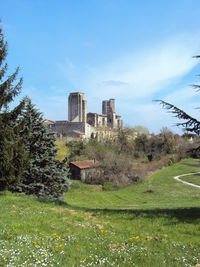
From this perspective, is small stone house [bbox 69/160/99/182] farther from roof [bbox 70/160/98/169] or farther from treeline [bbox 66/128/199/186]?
treeline [bbox 66/128/199/186]

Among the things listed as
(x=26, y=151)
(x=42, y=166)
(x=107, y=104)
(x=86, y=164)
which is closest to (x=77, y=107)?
(x=107, y=104)

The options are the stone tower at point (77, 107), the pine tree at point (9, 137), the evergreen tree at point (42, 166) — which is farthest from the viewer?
the stone tower at point (77, 107)

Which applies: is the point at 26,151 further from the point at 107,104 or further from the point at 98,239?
the point at 107,104

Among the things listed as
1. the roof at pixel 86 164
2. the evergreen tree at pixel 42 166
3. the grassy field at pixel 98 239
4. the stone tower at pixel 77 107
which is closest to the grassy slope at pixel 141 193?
the roof at pixel 86 164

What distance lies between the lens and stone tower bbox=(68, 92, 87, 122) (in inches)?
4801

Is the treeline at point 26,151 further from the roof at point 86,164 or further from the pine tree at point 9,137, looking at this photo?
the roof at point 86,164

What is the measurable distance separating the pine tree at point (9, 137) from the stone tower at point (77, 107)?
108 metres

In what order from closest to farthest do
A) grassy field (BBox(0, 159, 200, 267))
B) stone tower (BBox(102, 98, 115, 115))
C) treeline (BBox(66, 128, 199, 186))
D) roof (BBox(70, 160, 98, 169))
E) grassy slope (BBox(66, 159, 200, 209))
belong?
grassy field (BBox(0, 159, 200, 267)) → grassy slope (BBox(66, 159, 200, 209)) → treeline (BBox(66, 128, 199, 186)) → roof (BBox(70, 160, 98, 169)) → stone tower (BBox(102, 98, 115, 115))

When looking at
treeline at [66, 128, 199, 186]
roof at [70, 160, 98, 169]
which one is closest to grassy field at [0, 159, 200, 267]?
treeline at [66, 128, 199, 186]

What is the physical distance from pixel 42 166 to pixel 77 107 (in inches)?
4242

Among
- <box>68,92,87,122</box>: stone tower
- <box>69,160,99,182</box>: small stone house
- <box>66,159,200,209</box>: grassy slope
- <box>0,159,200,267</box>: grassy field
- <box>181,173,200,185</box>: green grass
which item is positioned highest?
<box>68,92,87,122</box>: stone tower

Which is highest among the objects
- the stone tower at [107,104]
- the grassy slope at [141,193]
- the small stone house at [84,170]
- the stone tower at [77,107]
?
the stone tower at [107,104]

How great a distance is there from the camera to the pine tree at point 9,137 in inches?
433

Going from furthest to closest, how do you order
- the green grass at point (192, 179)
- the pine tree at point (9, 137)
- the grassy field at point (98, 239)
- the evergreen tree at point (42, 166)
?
the green grass at point (192, 179) → the evergreen tree at point (42, 166) → the pine tree at point (9, 137) → the grassy field at point (98, 239)
